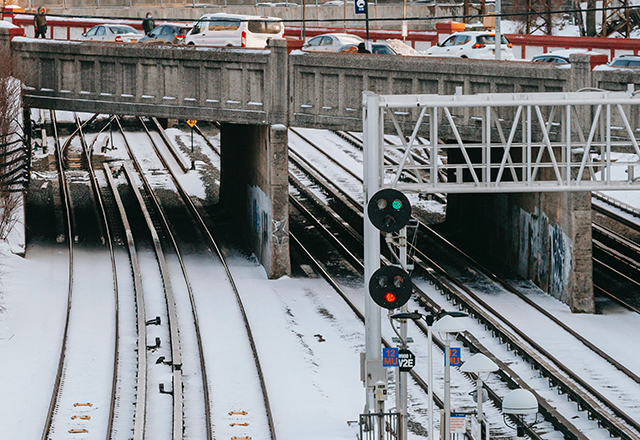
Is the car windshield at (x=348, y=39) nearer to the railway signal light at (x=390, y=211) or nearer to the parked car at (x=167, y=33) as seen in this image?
the parked car at (x=167, y=33)

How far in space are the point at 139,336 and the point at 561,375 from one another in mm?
9260

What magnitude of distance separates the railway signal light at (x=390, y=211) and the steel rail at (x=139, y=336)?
19.7ft

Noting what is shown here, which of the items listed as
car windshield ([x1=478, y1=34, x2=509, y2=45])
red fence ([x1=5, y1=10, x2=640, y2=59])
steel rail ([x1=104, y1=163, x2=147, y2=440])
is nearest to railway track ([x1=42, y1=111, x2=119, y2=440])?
steel rail ([x1=104, y1=163, x2=147, y2=440])

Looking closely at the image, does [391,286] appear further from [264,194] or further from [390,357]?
[264,194]

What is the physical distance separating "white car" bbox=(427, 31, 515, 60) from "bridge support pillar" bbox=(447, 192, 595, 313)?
Answer: 20.0ft

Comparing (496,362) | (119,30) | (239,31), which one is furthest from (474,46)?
(496,362)

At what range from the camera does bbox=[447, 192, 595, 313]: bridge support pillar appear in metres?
27.1

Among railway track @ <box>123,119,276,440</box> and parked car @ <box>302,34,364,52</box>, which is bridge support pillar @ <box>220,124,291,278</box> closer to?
railway track @ <box>123,119,276,440</box>

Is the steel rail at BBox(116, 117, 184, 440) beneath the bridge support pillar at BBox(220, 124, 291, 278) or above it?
beneath

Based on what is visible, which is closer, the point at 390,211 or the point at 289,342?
the point at 390,211

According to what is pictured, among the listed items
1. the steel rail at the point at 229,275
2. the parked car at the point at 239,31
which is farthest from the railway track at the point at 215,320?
the parked car at the point at 239,31

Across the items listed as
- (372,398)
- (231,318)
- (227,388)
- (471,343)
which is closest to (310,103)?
(231,318)

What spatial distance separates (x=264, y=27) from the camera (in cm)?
3628

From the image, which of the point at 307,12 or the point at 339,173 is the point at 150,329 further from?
the point at 307,12
